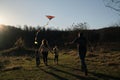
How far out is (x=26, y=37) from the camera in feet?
212

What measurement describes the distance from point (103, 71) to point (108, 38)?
40.6m

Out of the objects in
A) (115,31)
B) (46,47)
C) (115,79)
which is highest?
(115,31)

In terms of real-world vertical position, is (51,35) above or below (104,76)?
above

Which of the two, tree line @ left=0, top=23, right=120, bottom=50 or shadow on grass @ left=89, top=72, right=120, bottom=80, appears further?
tree line @ left=0, top=23, right=120, bottom=50

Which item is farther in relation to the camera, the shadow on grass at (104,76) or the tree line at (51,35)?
the tree line at (51,35)

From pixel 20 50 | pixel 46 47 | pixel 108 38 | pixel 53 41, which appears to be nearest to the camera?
pixel 46 47

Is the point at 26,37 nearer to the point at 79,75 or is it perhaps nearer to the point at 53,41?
the point at 53,41

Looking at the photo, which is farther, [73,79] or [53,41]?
[53,41]

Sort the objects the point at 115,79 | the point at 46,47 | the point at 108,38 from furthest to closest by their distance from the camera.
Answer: the point at 108,38, the point at 46,47, the point at 115,79

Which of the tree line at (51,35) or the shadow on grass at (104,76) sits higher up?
the tree line at (51,35)

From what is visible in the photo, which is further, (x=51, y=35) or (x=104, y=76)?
(x=51, y=35)

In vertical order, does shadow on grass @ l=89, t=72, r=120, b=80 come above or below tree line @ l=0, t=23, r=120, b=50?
below

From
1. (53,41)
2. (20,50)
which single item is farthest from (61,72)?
(53,41)

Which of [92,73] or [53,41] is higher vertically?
[53,41]
